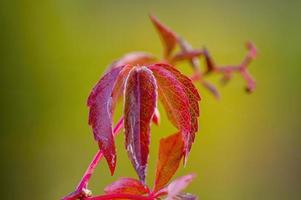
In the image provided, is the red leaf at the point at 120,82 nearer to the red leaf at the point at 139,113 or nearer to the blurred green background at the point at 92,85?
the red leaf at the point at 139,113

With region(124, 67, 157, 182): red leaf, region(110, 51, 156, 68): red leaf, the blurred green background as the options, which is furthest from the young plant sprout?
the blurred green background

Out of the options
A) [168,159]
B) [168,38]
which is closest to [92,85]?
[168,38]

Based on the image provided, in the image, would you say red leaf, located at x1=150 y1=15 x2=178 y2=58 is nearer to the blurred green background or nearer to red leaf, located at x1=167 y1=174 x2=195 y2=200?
red leaf, located at x1=167 y1=174 x2=195 y2=200

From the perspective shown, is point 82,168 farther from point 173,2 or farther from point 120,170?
point 173,2

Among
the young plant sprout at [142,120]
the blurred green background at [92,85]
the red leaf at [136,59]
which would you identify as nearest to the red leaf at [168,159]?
the young plant sprout at [142,120]

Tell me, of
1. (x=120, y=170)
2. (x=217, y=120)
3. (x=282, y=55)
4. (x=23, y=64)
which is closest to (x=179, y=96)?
(x=120, y=170)

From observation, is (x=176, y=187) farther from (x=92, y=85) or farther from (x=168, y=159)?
(x=92, y=85)

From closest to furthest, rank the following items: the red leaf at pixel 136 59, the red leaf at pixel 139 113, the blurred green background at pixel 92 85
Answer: the red leaf at pixel 139 113, the red leaf at pixel 136 59, the blurred green background at pixel 92 85
